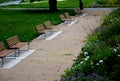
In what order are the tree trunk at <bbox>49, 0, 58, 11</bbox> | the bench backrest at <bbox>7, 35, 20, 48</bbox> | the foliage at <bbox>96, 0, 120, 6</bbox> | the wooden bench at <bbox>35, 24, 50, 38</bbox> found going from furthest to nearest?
1. the foliage at <bbox>96, 0, 120, 6</bbox>
2. the tree trunk at <bbox>49, 0, 58, 11</bbox>
3. the wooden bench at <bbox>35, 24, 50, 38</bbox>
4. the bench backrest at <bbox>7, 35, 20, 48</bbox>

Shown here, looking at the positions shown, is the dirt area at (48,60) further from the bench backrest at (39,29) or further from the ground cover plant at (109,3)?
the ground cover plant at (109,3)

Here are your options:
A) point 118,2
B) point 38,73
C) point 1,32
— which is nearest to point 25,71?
point 38,73

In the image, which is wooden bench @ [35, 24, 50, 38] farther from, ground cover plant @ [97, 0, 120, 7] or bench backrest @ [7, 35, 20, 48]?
ground cover plant @ [97, 0, 120, 7]

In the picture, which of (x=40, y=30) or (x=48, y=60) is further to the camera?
(x=40, y=30)

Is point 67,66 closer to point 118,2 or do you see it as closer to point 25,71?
point 25,71

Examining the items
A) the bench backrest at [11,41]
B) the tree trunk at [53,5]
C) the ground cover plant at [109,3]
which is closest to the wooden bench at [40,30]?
the bench backrest at [11,41]

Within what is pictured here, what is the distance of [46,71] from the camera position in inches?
492

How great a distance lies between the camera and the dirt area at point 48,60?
39.3ft

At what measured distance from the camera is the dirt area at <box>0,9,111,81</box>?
12.0 meters

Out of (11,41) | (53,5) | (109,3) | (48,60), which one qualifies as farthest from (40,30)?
(109,3)

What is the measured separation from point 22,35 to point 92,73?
36.6 feet

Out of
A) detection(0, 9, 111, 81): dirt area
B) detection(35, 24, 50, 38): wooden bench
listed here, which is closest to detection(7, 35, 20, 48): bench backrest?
detection(0, 9, 111, 81): dirt area

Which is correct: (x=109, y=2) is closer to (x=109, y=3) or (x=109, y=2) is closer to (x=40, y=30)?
(x=109, y=3)

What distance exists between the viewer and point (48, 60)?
1420 cm
